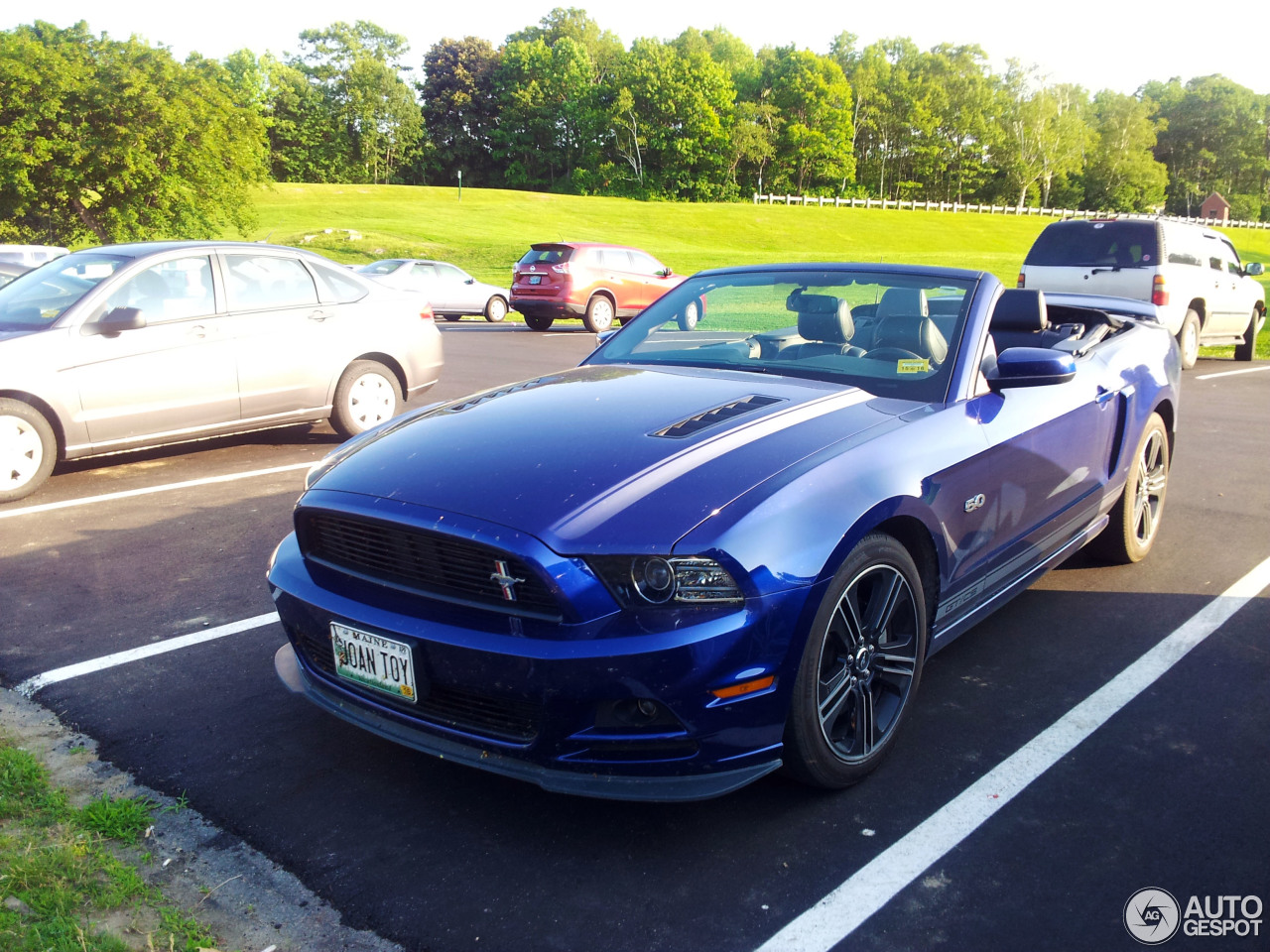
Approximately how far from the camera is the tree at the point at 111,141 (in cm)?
3175

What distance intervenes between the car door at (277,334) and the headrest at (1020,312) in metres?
5.39

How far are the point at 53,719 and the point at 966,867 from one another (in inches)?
116

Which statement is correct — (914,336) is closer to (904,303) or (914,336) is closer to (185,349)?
(904,303)

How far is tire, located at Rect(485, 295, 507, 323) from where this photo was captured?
75.3 feet

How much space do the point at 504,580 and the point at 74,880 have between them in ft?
4.21

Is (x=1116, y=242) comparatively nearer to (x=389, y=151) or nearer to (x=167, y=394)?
(x=167, y=394)

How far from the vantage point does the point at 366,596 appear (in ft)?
9.66

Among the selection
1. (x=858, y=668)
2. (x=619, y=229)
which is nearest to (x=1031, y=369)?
(x=858, y=668)

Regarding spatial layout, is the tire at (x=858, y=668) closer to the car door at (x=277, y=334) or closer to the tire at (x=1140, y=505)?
the tire at (x=1140, y=505)

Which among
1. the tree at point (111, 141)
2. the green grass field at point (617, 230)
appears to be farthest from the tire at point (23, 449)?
the green grass field at point (617, 230)

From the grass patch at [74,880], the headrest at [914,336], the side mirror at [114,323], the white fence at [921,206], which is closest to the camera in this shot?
the grass patch at [74,880]

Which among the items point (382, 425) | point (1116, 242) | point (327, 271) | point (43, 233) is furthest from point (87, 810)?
point (43, 233)

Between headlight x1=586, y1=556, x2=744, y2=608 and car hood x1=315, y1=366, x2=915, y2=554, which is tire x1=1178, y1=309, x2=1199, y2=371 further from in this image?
headlight x1=586, y1=556, x2=744, y2=608

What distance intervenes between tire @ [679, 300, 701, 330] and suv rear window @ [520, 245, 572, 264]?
15.5 metres
